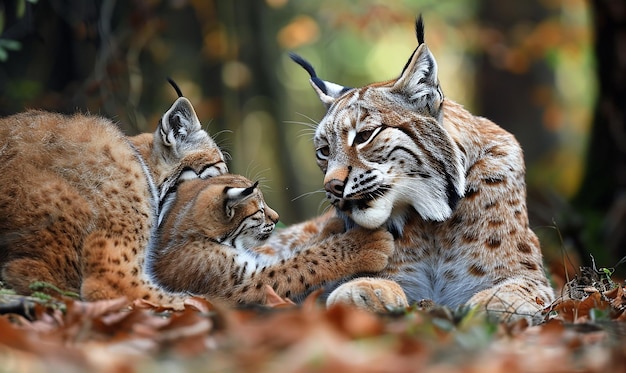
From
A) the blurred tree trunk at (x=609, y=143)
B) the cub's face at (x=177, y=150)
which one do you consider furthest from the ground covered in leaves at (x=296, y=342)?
the blurred tree trunk at (x=609, y=143)

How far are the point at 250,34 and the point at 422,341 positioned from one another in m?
10.7

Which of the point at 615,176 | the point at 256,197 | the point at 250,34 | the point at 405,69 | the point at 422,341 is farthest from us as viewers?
the point at 250,34

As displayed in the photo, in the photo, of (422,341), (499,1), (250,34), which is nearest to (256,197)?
(422,341)

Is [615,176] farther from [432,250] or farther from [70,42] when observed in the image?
[70,42]

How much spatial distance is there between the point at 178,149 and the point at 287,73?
52.0ft

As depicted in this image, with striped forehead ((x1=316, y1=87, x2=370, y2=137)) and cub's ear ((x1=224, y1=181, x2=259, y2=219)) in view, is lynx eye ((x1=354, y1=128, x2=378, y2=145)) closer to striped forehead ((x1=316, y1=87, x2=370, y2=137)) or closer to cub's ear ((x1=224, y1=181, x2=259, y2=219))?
striped forehead ((x1=316, y1=87, x2=370, y2=137))

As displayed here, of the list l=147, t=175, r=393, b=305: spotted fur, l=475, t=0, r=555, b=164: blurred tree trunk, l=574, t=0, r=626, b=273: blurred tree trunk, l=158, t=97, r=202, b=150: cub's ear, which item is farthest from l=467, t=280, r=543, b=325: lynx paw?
l=475, t=0, r=555, b=164: blurred tree trunk

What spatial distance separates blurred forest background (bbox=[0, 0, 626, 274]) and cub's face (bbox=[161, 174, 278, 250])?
365mm

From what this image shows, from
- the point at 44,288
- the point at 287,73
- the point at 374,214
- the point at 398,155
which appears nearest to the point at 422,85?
the point at 398,155

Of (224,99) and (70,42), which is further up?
(70,42)

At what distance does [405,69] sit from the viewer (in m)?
4.94

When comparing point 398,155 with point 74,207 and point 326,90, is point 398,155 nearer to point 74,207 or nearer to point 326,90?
point 326,90

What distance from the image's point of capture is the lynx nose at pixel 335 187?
183 inches

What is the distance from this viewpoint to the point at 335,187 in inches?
183
